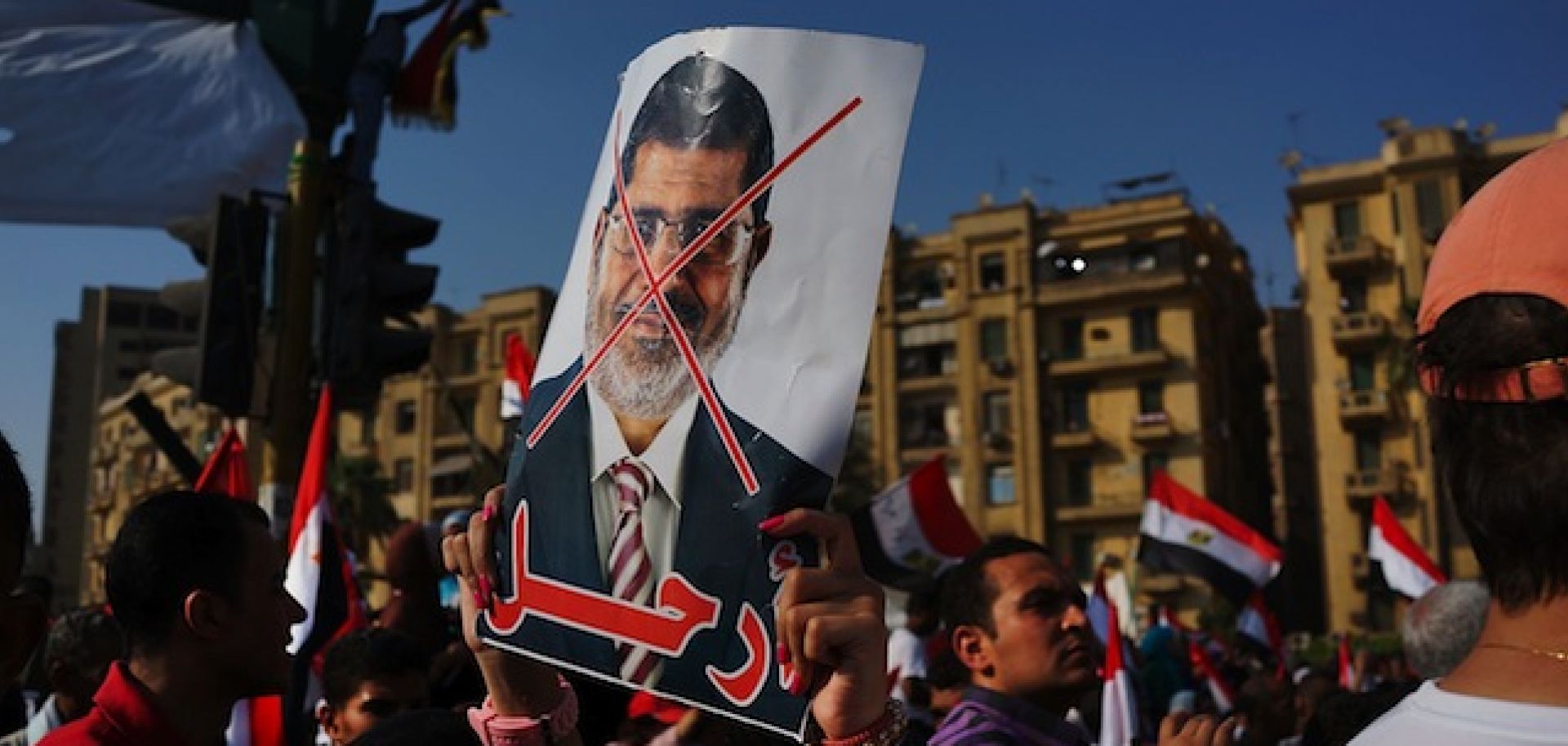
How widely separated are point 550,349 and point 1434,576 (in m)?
12.3

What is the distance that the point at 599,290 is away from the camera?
2.16m

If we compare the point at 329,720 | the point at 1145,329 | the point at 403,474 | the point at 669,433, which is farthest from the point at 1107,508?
the point at 669,433

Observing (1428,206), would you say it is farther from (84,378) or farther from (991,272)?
(84,378)

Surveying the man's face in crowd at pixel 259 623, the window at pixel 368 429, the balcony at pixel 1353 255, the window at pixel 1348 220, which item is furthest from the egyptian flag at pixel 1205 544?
the window at pixel 368 429

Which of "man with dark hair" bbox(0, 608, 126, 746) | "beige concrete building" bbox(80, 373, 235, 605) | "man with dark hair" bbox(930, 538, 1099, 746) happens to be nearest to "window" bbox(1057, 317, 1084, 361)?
"beige concrete building" bbox(80, 373, 235, 605)

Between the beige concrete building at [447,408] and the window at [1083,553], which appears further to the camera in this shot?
the beige concrete building at [447,408]

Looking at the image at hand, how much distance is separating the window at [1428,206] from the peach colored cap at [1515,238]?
49.5 m

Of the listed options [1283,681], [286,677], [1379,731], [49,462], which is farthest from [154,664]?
[49,462]

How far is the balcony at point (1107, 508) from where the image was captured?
50094mm

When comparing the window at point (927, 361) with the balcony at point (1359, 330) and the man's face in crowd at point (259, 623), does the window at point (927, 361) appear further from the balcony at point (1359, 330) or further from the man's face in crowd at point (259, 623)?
the man's face in crowd at point (259, 623)

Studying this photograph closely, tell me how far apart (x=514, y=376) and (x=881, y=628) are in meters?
9.12

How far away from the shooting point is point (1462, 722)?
1307mm

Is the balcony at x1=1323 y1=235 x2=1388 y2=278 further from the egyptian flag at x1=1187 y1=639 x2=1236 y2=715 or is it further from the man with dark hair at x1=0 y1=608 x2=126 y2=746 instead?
the man with dark hair at x1=0 y1=608 x2=126 y2=746

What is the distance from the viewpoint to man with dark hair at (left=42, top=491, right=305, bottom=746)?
121 inches
